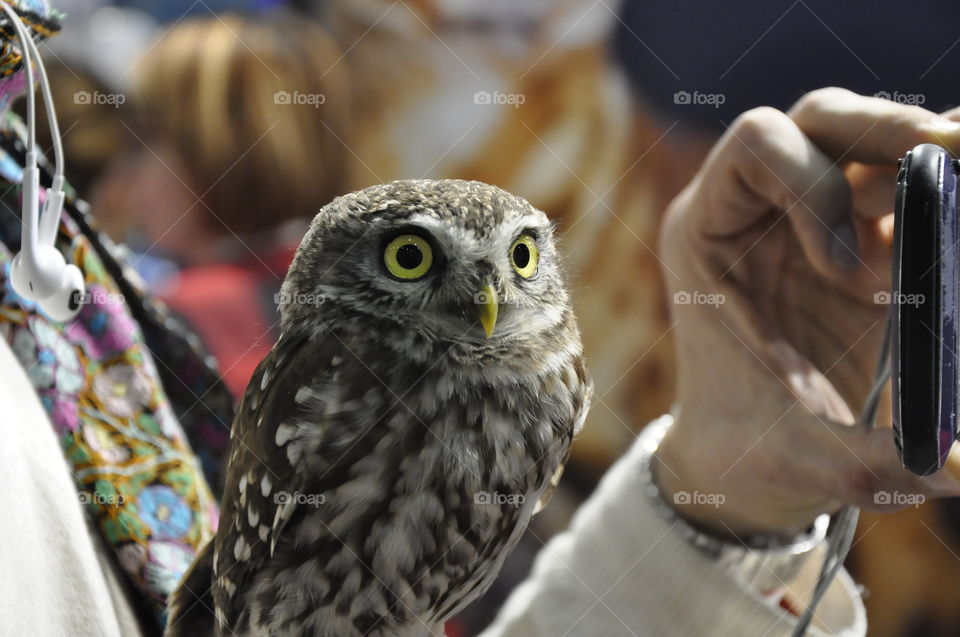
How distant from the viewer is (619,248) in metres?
1.64

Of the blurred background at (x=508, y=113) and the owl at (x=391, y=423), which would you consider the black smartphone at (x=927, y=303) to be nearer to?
the owl at (x=391, y=423)

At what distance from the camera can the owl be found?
0.43 metres

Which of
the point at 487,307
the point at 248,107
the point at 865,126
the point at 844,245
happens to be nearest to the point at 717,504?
the point at 844,245

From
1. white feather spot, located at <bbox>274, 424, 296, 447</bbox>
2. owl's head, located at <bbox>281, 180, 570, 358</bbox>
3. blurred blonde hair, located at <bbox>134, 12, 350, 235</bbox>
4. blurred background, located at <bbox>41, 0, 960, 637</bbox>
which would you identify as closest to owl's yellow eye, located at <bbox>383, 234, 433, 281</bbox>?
owl's head, located at <bbox>281, 180, 570, 358</bbox>

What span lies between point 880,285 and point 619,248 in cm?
87

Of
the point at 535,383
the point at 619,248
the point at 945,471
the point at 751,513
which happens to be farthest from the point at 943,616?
the point at 535,383

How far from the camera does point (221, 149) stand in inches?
57.3

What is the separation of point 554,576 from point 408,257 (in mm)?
543

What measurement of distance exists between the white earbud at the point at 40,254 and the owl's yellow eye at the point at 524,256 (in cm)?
27

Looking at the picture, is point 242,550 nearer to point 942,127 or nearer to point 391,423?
point 391,423

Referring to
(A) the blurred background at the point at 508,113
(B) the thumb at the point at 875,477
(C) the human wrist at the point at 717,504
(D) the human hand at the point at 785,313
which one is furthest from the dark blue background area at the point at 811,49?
(B) the thumb at the point at 875,477

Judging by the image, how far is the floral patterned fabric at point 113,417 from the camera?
22.0 inches

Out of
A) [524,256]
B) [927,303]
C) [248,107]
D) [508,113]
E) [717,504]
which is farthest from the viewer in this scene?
[508,113]

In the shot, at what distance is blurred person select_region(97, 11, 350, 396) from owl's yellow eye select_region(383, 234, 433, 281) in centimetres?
83
